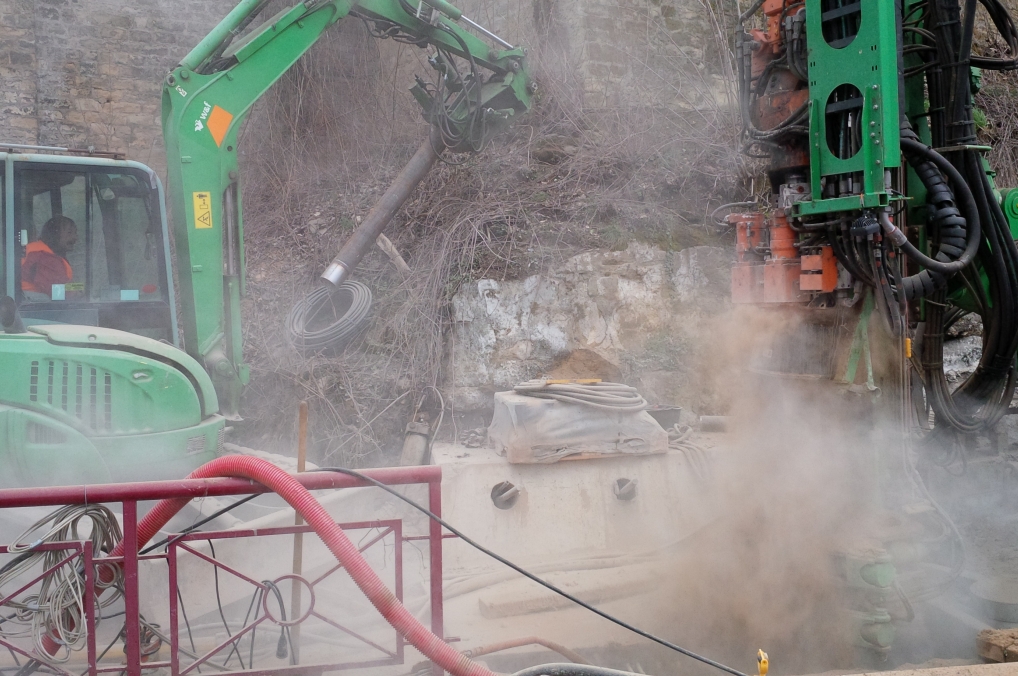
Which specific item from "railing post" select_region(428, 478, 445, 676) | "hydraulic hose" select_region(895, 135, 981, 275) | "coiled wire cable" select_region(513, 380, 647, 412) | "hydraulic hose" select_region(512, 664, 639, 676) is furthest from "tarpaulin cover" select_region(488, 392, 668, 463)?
"hydraulic hose" select_region(512, 664, 639, 676)

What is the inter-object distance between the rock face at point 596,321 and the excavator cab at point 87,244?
9.15 feet

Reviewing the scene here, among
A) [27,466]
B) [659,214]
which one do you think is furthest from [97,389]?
[659,214]

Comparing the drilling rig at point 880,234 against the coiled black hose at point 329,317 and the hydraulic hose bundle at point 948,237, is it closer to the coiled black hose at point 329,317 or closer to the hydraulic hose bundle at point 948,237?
the hydraulic hose bundle at point 948,237

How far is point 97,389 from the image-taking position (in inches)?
186

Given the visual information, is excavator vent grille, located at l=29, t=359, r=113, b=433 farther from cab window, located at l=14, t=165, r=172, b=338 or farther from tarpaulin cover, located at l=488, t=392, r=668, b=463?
→ tarpaulin cover, located at l=488, t=392, r=668, b=463

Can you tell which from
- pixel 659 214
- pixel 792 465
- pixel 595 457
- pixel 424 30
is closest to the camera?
pixel 792 465

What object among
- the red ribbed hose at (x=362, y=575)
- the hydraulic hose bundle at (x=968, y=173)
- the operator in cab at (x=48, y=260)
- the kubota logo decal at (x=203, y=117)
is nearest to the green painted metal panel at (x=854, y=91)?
Answer: the hydraulic hose bundle at (x=968, y=173)

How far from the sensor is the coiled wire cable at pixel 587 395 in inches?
231

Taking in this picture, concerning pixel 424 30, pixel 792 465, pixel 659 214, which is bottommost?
pixel 792 465

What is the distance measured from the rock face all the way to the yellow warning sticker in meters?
2.49

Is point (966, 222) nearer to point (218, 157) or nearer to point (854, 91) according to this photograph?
point (854, 91)

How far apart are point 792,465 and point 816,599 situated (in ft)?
2.89

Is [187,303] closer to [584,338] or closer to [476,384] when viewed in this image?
[476,384]

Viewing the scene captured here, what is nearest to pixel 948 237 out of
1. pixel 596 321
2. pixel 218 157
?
pixel 596 321
